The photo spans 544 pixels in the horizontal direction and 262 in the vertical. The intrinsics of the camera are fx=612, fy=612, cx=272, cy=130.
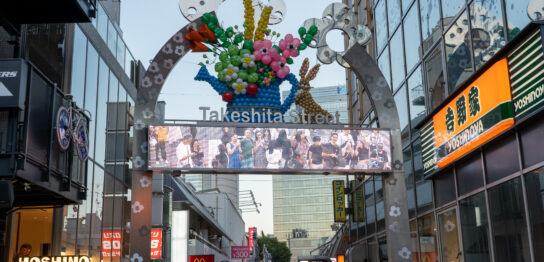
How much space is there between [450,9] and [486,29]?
266cm

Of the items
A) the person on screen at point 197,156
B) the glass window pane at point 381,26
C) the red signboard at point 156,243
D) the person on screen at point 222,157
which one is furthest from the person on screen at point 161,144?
the glass window pane at point 381,26

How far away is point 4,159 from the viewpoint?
33.1 ft

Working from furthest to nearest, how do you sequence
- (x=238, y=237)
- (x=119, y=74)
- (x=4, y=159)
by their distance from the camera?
(x=238, y=237) → (x=119, y=74) → (x=4, y=159)

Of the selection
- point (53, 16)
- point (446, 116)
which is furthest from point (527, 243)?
point (53, 16)

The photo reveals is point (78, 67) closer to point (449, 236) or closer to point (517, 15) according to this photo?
point (449, 236)

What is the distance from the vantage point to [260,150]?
16797 mm

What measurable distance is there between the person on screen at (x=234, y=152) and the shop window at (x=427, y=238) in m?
5.95

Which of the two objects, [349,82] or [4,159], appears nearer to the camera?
[4,159]

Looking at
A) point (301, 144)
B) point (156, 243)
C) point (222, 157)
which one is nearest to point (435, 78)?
point (301, 144)

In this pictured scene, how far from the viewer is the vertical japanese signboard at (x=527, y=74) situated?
10773 millimetres

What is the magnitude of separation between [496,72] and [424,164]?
239 inches

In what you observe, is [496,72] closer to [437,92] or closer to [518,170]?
[518,170]

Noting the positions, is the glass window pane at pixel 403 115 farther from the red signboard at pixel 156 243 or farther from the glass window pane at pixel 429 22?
the red signboard at pixel 156 243

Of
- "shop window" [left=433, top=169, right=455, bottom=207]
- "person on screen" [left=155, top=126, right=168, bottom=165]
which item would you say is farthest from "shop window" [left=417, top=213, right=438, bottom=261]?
"person on screen" [left=155, top=126, right=168, bottom=165]
